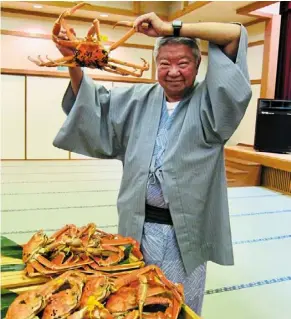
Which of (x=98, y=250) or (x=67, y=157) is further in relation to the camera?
(x=67, y=157)

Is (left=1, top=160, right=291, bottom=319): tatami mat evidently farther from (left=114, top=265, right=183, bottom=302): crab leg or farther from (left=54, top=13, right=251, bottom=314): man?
(left=114, top=265, right=183, bottom=302): crab leg

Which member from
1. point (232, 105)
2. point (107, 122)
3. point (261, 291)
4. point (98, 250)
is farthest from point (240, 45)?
point (261, 291)

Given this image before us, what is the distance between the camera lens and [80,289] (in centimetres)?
76

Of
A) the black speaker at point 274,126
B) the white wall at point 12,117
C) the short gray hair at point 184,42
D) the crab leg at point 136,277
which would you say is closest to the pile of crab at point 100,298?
the crab leg at point 136,277

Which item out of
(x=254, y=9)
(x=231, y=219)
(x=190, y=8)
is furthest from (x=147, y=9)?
(x=231, y=219)

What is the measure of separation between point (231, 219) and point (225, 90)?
7.36 feet

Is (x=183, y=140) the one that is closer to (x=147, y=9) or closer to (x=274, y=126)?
(x=274, y=126)

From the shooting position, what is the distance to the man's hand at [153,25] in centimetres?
100

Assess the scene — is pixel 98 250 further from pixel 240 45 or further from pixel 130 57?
pixel 130 57

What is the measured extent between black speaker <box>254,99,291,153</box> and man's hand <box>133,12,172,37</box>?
156 inches

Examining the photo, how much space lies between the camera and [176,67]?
40.5 inches

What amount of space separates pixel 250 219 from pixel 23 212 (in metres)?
1.81

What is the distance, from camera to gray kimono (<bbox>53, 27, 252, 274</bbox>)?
990mm

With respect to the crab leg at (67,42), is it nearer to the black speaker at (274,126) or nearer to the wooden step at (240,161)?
the wooden step at (240,161)
